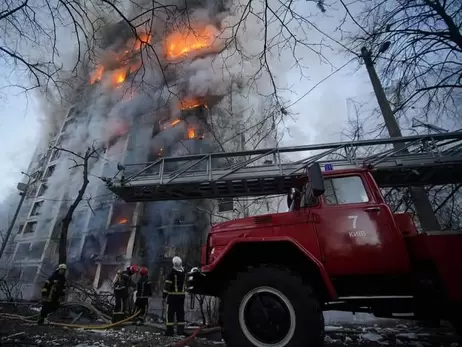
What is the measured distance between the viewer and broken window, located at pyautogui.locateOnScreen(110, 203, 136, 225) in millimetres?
29859

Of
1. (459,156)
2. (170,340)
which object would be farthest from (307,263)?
(459,156)

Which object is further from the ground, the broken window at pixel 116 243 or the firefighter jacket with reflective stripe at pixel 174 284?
the broken window at pixel 116 243

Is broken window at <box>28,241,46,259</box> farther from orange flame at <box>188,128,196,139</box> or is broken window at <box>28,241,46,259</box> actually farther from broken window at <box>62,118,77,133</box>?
orange flame at <box>188,128,196,139</box>

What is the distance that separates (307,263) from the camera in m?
3.76

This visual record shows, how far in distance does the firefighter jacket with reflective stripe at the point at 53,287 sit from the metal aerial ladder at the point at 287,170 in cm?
328

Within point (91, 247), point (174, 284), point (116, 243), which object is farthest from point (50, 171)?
point (174, 284)

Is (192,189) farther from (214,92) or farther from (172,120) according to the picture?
(172,120)

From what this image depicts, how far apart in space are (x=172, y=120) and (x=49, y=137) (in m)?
25.5

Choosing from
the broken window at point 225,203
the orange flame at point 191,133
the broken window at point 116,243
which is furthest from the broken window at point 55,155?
the broken window at point 225,203

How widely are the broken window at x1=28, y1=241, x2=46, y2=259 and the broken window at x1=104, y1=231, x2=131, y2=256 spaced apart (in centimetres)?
939

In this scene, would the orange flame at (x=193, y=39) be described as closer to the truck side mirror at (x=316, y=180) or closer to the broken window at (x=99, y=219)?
the truck side mirror at (x=316, y=180)

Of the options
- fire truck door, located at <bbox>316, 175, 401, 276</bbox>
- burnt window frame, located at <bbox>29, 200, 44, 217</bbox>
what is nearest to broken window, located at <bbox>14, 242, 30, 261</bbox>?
burnt window frame, located at <bbox>29, 200, 44, 217</bbox>

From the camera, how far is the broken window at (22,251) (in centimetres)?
3175

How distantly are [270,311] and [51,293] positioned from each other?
7.87 metres
